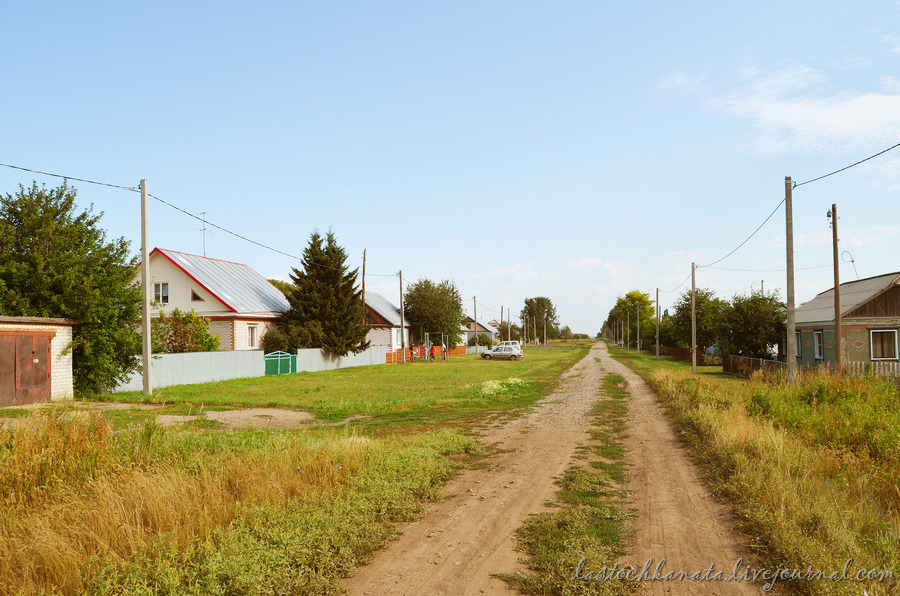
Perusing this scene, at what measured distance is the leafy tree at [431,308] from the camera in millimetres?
58500

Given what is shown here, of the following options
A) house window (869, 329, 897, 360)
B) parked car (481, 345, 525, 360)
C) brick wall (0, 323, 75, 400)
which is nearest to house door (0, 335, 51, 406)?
brick wall (0, 323, 75, 400)

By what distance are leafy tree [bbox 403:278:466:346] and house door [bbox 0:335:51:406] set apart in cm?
4169

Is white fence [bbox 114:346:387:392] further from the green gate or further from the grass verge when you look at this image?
the grass verge

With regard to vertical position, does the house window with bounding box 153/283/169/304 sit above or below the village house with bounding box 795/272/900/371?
above

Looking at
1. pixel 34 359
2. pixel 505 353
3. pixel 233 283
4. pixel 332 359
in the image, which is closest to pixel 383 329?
pixel 505 353

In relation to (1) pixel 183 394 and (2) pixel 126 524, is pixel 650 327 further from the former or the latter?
(2) pixel 126 524

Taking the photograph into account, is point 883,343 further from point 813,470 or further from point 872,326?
point 813,470

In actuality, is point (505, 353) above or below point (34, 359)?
below

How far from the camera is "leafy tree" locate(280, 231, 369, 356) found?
37.4 m

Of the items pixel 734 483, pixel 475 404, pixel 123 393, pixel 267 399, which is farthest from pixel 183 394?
pixel 734 483

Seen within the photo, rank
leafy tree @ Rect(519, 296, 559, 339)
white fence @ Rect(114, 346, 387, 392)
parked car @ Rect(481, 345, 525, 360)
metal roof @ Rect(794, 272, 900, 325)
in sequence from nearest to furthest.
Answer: white fence @ Rect(114, 346, 387, 392) → metal roof @ Rect(794, 272, 900, 325) → parked car @ Rect(481, 345, 525, 360) → leafy tree @ Rect(519, 296, 559, 339)

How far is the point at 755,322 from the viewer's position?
36.9m

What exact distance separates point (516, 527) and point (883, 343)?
31.6 m

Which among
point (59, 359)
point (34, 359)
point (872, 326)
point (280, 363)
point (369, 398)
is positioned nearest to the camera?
point (34, 359)
